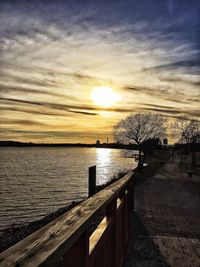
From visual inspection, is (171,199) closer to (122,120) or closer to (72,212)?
(72,212)

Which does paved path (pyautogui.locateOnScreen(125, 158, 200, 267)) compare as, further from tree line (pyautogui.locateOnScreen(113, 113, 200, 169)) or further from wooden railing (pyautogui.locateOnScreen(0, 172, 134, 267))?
tree line (pyautogui.locateOnScreen(113, 113, 200, 169))

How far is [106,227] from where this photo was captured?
3127mm

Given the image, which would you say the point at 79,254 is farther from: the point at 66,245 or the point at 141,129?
the point at 141,129

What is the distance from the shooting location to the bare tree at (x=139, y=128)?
40594 millimetres

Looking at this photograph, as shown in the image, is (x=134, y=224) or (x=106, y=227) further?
(x=134, y=224)

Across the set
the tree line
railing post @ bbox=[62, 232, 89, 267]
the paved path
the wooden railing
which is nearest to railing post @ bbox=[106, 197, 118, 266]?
the wooden railing

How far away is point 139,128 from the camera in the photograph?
133ft

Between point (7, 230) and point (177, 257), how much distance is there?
1206 cm

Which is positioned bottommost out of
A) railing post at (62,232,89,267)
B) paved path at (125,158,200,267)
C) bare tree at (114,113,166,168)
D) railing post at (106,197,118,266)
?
paved path at (125,158,200,267)

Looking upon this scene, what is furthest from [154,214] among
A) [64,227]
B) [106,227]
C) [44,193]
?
[44,193]

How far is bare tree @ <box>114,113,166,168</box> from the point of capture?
1598 inches

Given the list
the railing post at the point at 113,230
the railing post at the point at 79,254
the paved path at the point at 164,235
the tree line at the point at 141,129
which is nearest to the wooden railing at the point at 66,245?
the railing post at the point at 79,254

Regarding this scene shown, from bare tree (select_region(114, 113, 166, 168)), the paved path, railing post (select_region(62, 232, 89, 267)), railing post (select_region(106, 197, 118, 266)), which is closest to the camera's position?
railing post (select_region(62, 232, 89, 267))

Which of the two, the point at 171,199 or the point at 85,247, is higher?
the point at 85,247
